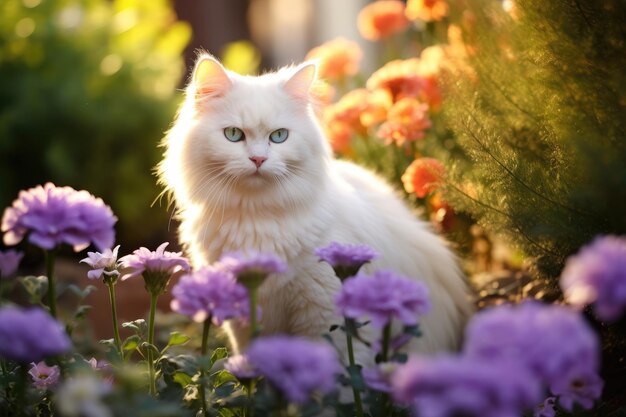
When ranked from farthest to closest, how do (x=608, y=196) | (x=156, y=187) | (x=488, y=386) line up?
1. (x=156, y=187)
2. (x=608, y=196)
3. (x=488, y=386)

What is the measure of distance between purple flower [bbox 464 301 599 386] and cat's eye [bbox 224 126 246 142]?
48.8 inches

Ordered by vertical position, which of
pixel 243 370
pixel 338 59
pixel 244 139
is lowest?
pixel 243 370

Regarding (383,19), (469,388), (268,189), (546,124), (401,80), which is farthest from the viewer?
(383,19)

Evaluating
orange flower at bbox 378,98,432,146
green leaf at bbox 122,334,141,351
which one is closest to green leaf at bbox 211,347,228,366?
green leaf at bbox 122,334,141,351

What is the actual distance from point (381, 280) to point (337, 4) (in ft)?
25.7

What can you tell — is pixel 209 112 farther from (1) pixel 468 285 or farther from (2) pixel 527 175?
(1) pixel 468 285

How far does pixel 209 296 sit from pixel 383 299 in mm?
297

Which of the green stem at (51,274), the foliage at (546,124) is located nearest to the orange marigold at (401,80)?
the foliage at (546,124)

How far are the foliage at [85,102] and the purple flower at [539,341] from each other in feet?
12.6

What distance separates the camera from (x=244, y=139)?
2.06 metres

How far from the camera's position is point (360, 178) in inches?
103

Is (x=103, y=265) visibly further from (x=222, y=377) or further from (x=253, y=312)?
(x=253, y=312)

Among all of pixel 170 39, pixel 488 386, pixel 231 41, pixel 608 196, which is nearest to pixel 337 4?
pixel 231 41

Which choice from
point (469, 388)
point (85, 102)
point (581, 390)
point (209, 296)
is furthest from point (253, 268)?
point (85, 102)
